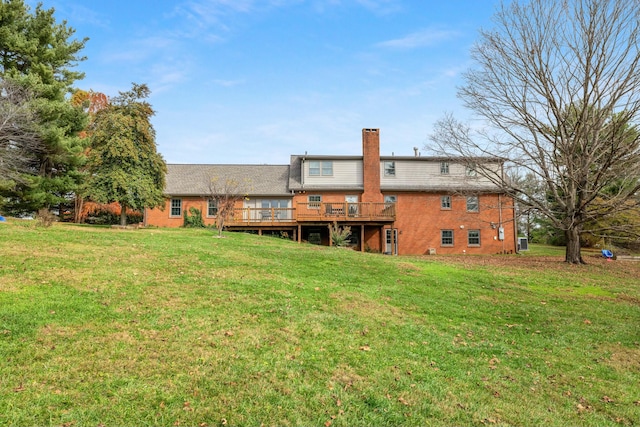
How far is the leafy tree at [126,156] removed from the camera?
18416 millimetres

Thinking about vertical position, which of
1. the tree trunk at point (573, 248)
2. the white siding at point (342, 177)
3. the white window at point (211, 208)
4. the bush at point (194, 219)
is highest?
the white siding at point (342, 177)

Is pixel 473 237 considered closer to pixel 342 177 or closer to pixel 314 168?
pixel 342 177

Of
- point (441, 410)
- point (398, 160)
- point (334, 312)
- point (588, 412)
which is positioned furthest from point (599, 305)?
point (398, 160)

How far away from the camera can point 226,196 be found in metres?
19.5

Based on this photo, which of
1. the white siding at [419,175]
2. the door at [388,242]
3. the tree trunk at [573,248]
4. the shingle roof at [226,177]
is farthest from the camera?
the white siding at [419,175]

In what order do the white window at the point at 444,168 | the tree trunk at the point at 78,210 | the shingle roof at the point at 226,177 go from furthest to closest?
the tree trunk at the point at 78,210
the white window at the point at 444,168
the shingle roof at the point at 226,177

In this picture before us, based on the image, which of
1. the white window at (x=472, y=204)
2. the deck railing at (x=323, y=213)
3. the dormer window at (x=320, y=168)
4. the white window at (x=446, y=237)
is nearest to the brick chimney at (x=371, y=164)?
the deck railing at (x=323, y=213)

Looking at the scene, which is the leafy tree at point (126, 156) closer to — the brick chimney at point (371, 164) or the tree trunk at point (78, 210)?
the tree trunk at point (78, 210)

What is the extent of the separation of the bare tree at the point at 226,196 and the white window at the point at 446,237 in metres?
13.7

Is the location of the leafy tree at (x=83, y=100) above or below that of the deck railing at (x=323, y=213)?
above

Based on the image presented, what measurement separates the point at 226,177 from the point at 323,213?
8886 millimetres

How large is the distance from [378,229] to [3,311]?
21526 millimetres

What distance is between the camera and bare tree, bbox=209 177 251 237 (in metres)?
19.6

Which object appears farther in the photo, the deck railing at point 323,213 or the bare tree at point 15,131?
the deck railing at point 323,213
